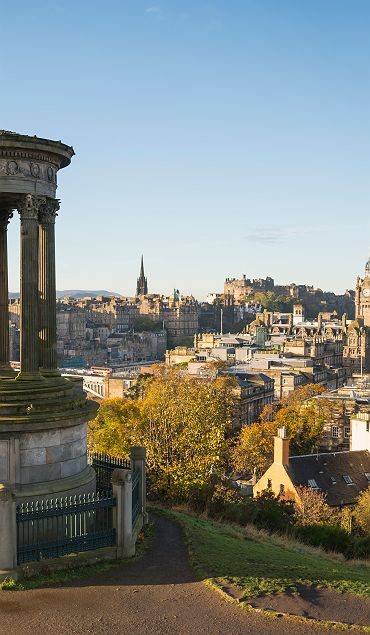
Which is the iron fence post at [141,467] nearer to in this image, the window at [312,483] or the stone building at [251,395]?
the window at [312,483]

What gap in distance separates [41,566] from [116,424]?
3233cm

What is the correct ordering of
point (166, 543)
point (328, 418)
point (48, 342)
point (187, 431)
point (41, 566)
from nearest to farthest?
1. point (41, 566)
2. point (166, 543)
3. point (48, 342)
4. point (187, 431)
5. point (328, 418)

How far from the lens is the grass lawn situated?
52.2 ft

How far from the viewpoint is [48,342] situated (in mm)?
21047

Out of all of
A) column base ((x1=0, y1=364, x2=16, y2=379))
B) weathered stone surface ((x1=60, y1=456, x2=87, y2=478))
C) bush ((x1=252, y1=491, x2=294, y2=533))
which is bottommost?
bush ((x1=252, y1=491, x2=294, y2=533))

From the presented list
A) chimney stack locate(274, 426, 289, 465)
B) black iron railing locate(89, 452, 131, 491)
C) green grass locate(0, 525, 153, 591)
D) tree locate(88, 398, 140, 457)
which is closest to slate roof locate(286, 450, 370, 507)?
chimney stack locate(274, 426, 289, 465)

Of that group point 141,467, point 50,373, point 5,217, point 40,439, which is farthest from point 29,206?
point 141,467

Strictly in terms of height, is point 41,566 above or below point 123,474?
below

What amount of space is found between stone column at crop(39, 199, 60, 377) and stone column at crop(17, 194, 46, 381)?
853mm

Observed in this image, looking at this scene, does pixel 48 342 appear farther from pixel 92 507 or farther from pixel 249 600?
pixel 249 600

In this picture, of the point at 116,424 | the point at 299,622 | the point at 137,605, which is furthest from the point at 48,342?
the point at 116,424

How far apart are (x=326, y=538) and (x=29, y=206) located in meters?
15.1

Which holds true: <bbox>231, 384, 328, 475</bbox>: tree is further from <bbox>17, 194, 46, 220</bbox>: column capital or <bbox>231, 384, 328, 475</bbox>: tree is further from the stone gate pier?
<bbox>17, 194, 46, 220</bbox>: column capital

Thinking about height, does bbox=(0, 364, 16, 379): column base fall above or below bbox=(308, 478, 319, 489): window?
above
